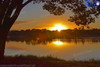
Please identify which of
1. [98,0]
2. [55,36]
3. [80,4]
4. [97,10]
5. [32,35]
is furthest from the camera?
[32,35]

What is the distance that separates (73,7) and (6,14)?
5.22m

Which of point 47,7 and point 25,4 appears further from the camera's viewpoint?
point 47,7

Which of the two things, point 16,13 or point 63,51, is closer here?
point 16,13

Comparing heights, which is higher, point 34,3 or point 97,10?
point 34,3

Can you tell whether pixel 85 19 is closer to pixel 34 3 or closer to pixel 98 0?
pixel 98 0

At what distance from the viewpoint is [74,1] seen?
12.0m

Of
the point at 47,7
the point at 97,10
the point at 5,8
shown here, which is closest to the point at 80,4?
the point at 97,10

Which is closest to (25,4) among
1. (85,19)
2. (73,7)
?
(73,7)

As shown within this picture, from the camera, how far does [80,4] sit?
11945mm

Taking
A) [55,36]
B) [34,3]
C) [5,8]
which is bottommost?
[5,8]

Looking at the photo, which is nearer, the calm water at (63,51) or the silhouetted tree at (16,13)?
the silhouetted tree at (16,13)

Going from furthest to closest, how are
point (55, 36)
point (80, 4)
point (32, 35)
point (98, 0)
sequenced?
1. point (32, 35)
2. point (55, 36)
3. point (80, 4)
4. point (98, 0)

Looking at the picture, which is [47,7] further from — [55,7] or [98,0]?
[98,0]

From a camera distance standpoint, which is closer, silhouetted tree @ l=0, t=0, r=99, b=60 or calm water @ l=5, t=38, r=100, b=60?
silhouetted tree @ l=0, t=0, r=99, b=60
